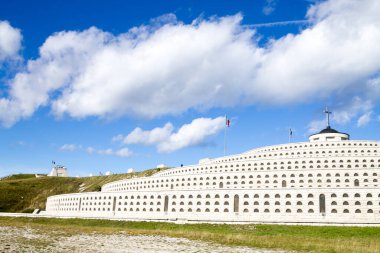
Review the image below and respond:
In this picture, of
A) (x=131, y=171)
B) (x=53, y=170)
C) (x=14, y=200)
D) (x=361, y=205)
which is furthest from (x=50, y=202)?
(x=361, y=205)

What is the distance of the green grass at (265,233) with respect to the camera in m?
30.6

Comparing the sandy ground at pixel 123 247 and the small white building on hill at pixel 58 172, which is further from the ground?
the small white building on hill at pixel 58 172

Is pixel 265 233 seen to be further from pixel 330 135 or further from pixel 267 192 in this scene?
pixel 330 135

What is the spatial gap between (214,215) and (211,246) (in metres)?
28.5

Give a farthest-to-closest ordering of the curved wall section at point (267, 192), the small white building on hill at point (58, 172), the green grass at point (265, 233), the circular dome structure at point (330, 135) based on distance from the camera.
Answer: the small white building on hill at point (58, 172)
the circular dome structure at point (330, 135)
the curved wall section at point (267, 192)
the green grass at point (265, 233)

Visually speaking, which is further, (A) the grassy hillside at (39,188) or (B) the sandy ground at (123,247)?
(A) the grassy hillside at (39,188)

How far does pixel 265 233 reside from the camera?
43438 millimetres

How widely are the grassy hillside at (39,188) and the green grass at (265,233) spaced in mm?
46332

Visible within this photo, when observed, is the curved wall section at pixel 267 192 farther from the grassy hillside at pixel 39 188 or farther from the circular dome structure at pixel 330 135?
the grassy hillside at pixel 39 188

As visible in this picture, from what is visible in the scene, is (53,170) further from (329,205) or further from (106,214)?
(329,205)

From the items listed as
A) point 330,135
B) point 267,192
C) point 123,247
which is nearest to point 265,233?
point 267,192

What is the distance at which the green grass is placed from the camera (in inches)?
1204

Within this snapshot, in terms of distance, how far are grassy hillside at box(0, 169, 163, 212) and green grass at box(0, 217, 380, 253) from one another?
46.3 meters

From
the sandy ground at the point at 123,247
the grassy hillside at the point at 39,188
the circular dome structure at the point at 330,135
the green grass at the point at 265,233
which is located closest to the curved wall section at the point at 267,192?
the green grass at the point at 265,233
